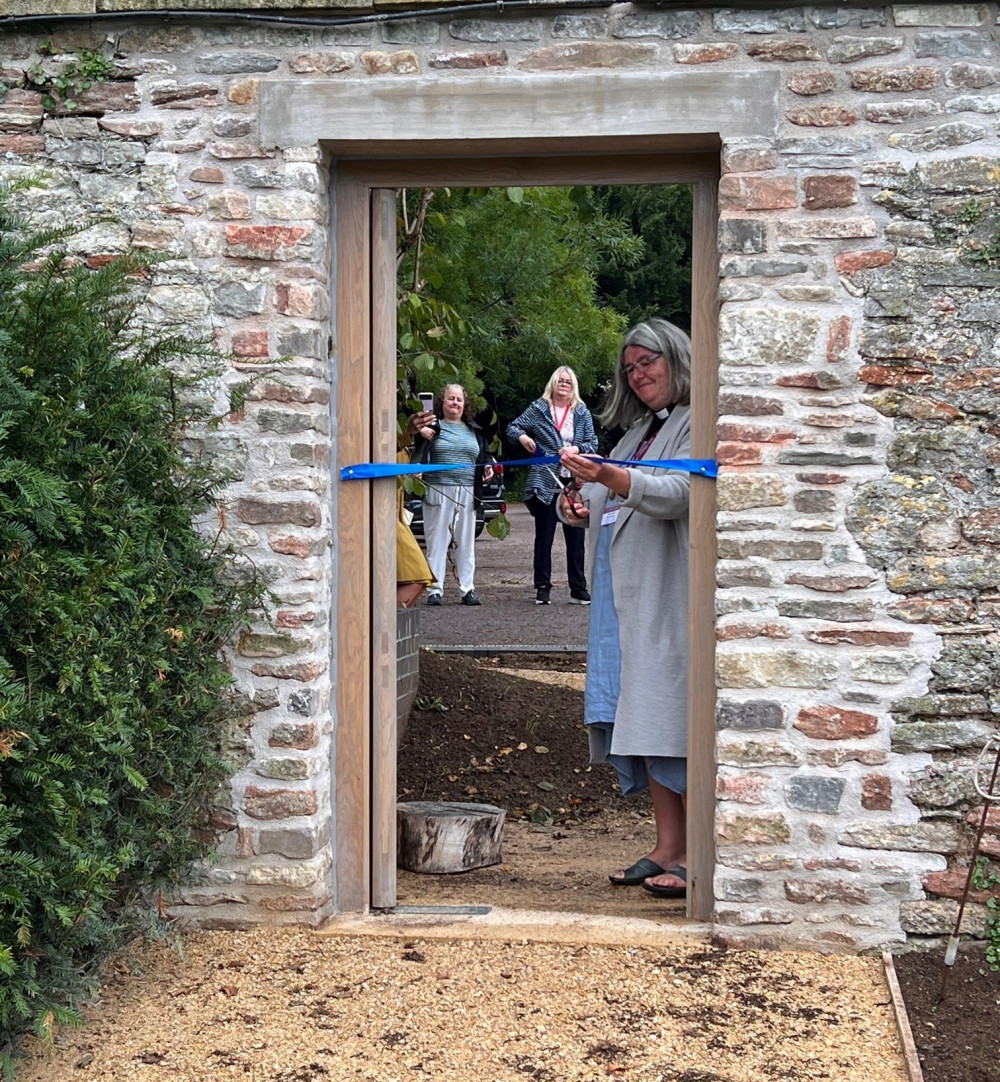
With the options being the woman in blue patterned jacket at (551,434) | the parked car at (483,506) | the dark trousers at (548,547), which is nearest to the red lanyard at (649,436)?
the woman in blue patterned jacket at (551,434)

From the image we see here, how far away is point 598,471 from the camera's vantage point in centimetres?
473

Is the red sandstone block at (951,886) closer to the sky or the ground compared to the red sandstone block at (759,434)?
closer to the ground

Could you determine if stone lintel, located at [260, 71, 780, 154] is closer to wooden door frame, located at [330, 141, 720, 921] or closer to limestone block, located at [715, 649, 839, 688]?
wooden door frame, located at [330, 141, 720, 921]

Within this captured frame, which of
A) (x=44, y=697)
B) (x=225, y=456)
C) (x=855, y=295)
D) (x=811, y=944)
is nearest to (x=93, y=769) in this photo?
(x=44, y=697)

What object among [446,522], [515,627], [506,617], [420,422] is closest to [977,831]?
[420,422]

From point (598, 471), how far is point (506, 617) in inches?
246

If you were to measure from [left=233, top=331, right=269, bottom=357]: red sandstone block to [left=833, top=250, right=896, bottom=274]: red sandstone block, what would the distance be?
1.80 meters

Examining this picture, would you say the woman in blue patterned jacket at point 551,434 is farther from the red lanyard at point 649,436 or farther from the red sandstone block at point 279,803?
the red sandstone block at point 279,803

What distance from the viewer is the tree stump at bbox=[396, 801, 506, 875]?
5551 millimetres

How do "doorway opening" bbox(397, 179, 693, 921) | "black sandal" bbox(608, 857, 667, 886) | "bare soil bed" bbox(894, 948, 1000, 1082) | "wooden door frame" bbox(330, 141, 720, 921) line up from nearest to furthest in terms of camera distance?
"bare soil bed" bbox(894, 948, 1000, 1082) < "wooden door frame" bbox(330, 141, 720, 921) < "black sandal" bbox(608, 857, 667, 886) < "doorway opening" bbox(397, 179, 693, 921)

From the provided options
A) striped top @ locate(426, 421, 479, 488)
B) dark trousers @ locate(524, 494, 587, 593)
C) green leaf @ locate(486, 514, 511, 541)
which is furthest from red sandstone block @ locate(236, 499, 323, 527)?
dark trousers @ locate(524, 494, 587, 593)

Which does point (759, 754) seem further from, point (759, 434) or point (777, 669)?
point (759, 434)

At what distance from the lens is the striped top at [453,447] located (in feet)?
32.1

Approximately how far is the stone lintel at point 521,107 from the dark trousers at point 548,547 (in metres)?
6.00
